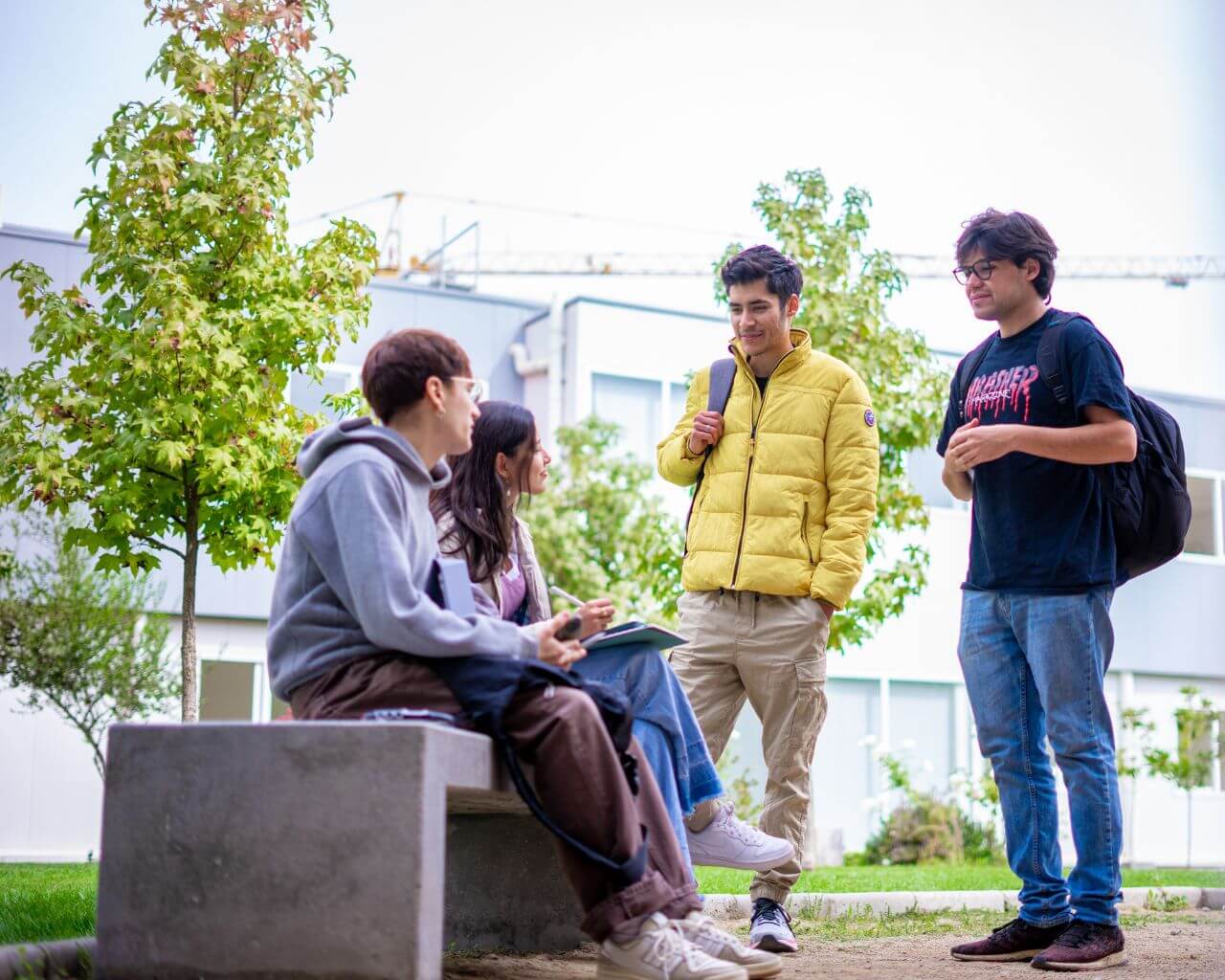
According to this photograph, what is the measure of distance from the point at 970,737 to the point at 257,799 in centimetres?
1892

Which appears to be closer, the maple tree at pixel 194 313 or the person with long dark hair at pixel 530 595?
the person with long dark hair at pixel 530 595

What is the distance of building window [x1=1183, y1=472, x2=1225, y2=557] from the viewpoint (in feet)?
72.5

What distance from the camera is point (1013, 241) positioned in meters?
4.62

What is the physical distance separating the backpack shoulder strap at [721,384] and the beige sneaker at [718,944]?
88.2 inches

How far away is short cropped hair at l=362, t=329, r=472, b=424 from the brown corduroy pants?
0.63 m

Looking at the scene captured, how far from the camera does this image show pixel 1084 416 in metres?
4.46

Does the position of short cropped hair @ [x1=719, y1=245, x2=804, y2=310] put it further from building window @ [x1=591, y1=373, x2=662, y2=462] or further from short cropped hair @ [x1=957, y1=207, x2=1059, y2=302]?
building window @ [x1=591, y1=373, x2=662, y2=462]

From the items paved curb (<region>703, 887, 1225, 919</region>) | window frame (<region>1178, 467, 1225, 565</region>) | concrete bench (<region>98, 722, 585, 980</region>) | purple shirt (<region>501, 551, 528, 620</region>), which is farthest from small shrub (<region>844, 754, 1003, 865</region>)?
concrete bench (<region>98, 722, 585, 980</region>)

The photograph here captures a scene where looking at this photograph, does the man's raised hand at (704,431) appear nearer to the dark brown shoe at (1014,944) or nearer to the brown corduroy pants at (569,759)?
the dark brown shoe at (1014,944)

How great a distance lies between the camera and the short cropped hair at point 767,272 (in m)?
5.02

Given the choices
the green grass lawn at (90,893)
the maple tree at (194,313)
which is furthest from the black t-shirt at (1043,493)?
the maple tree at (194,313)

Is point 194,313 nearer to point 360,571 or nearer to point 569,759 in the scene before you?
point 360,571

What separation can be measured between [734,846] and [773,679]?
722mm

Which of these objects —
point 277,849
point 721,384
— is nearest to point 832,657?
point 721,384
